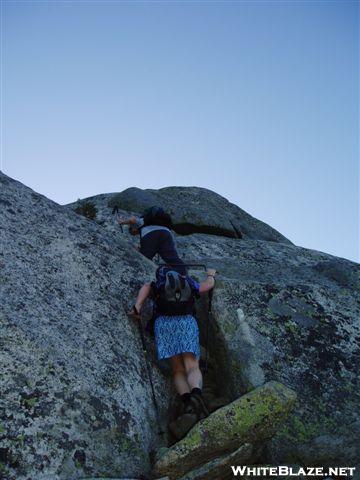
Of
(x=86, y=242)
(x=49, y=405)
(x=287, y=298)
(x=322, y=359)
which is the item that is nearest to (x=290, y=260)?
(x=287, y=298)

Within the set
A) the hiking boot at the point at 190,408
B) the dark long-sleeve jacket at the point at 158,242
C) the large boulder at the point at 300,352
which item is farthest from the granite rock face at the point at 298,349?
the hiking boot at the point at 190,408

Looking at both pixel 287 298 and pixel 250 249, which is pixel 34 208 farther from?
pixel 250 249

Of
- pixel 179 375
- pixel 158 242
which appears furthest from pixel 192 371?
Result: pixel 158 242

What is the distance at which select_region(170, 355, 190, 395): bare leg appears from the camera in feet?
31.4

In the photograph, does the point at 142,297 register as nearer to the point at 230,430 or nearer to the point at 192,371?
the point at 192,371

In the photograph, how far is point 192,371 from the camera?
9.76 metres

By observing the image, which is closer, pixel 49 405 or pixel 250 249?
pixel 49 405

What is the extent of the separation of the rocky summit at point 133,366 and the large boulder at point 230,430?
0.06 ft

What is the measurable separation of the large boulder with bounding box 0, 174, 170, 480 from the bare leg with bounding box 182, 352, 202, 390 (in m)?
0.63

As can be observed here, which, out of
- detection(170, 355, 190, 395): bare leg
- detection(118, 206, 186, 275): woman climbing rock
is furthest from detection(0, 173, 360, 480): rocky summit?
detection(118, 206, 186, 275): woman climbing rock

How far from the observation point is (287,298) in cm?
1248

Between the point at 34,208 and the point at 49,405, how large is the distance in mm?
6020

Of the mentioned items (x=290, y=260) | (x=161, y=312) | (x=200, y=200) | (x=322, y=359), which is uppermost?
(x=200, y=200)

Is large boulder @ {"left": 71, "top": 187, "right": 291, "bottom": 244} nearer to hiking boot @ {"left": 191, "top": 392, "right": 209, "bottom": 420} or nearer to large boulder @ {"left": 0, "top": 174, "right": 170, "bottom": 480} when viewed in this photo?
large boulder @ {"left": 0, "top": 174, "right": 170, "bottom": 480}
